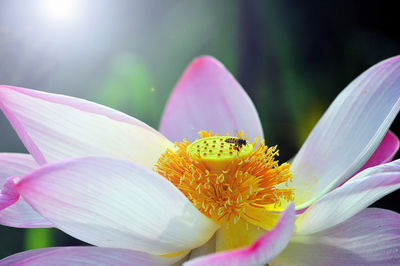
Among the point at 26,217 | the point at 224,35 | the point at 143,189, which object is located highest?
the point at 224,35

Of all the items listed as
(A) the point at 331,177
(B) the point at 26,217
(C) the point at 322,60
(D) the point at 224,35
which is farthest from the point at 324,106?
(B) the point at 26,217

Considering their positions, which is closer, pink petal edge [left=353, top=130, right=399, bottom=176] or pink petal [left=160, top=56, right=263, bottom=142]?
pink petal edge [left=353, top=130, right=399, bottom=176]

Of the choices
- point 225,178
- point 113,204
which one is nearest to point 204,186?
point 225,178

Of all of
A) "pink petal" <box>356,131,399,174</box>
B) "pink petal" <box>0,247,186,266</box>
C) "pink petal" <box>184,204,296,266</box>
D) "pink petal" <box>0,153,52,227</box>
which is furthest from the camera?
"pink petal" <box>356,131,399,174</box>

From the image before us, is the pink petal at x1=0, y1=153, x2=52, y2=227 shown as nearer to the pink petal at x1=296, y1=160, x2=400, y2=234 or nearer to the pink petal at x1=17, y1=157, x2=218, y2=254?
the pink petal at x1=17, y1=157, x2=218, y2=254

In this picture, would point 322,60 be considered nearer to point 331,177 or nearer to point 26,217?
point 331,177

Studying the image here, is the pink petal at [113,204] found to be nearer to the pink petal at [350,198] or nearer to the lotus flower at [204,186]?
the lotus flower at [204,186]

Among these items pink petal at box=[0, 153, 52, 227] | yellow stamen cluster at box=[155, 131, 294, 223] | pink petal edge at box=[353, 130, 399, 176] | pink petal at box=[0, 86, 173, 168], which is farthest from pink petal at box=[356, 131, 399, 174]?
pink petal at box=[0, 153, 52, 227]
